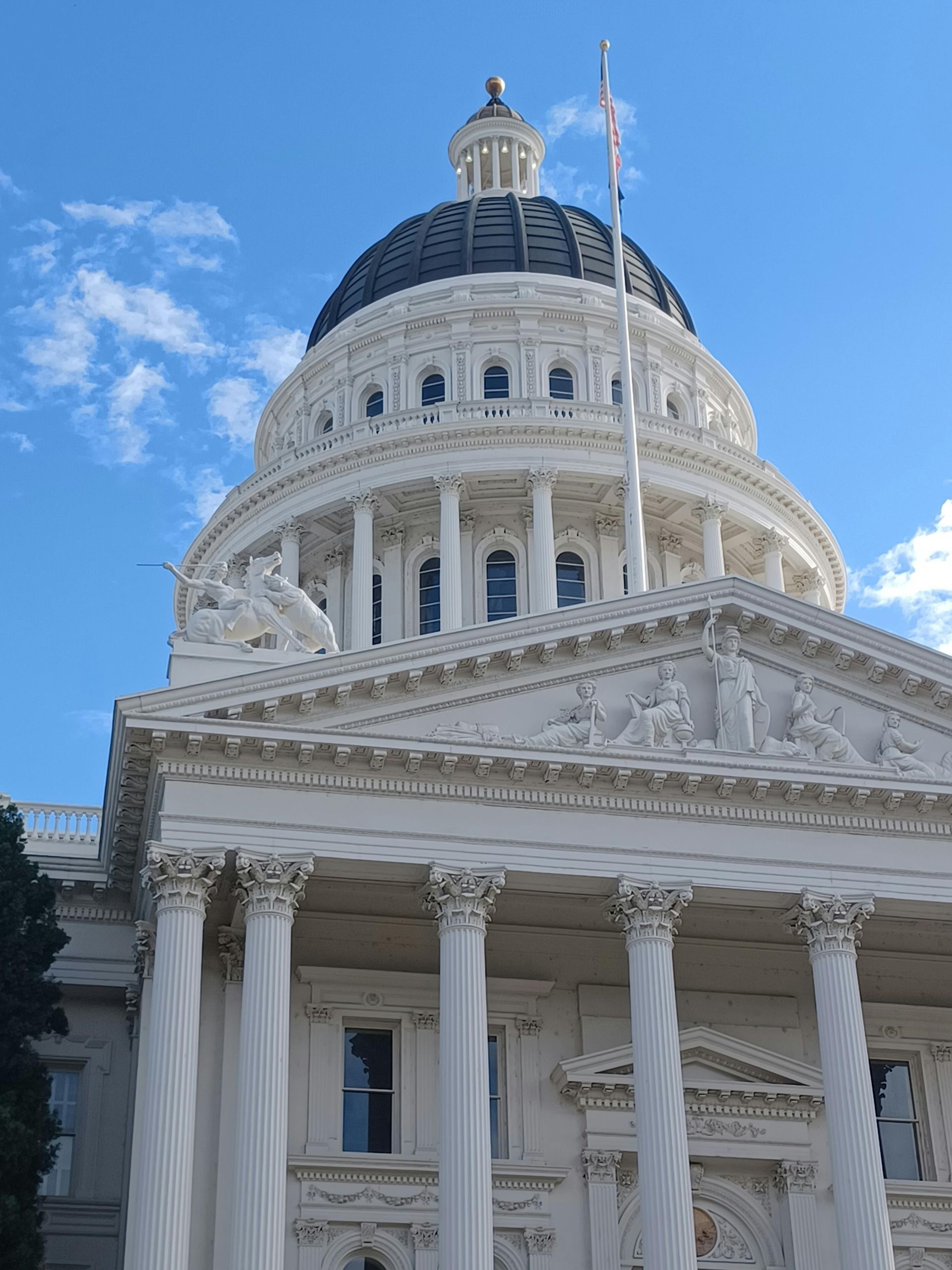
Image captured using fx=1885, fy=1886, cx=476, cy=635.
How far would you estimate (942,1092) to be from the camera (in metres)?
29.7

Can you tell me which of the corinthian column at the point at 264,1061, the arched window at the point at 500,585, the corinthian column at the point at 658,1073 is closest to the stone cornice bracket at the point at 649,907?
the corinthian column at the point at 658,1073

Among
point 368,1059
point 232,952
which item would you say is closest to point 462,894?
point 232,952

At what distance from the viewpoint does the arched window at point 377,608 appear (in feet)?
147

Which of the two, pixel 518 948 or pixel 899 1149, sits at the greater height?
pixel 518 948

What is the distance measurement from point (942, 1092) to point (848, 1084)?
16.7 ft

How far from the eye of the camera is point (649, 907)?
25.8 m

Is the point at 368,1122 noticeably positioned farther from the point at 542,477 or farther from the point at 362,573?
the point at 542,477

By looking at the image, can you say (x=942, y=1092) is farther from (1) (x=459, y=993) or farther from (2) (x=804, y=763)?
(1) (x=459, y=993)

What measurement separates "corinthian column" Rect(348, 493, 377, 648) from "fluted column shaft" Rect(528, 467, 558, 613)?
12.8 ft

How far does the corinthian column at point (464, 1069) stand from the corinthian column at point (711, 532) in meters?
21.0

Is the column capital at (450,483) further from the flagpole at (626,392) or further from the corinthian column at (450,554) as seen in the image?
the flagpole at (626,392)

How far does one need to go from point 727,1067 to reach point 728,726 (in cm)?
558

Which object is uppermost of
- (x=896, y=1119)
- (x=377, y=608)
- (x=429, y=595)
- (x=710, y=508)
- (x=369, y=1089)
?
(x=710, y=508)

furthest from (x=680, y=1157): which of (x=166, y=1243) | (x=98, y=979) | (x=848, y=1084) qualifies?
(x=98, y=979)
